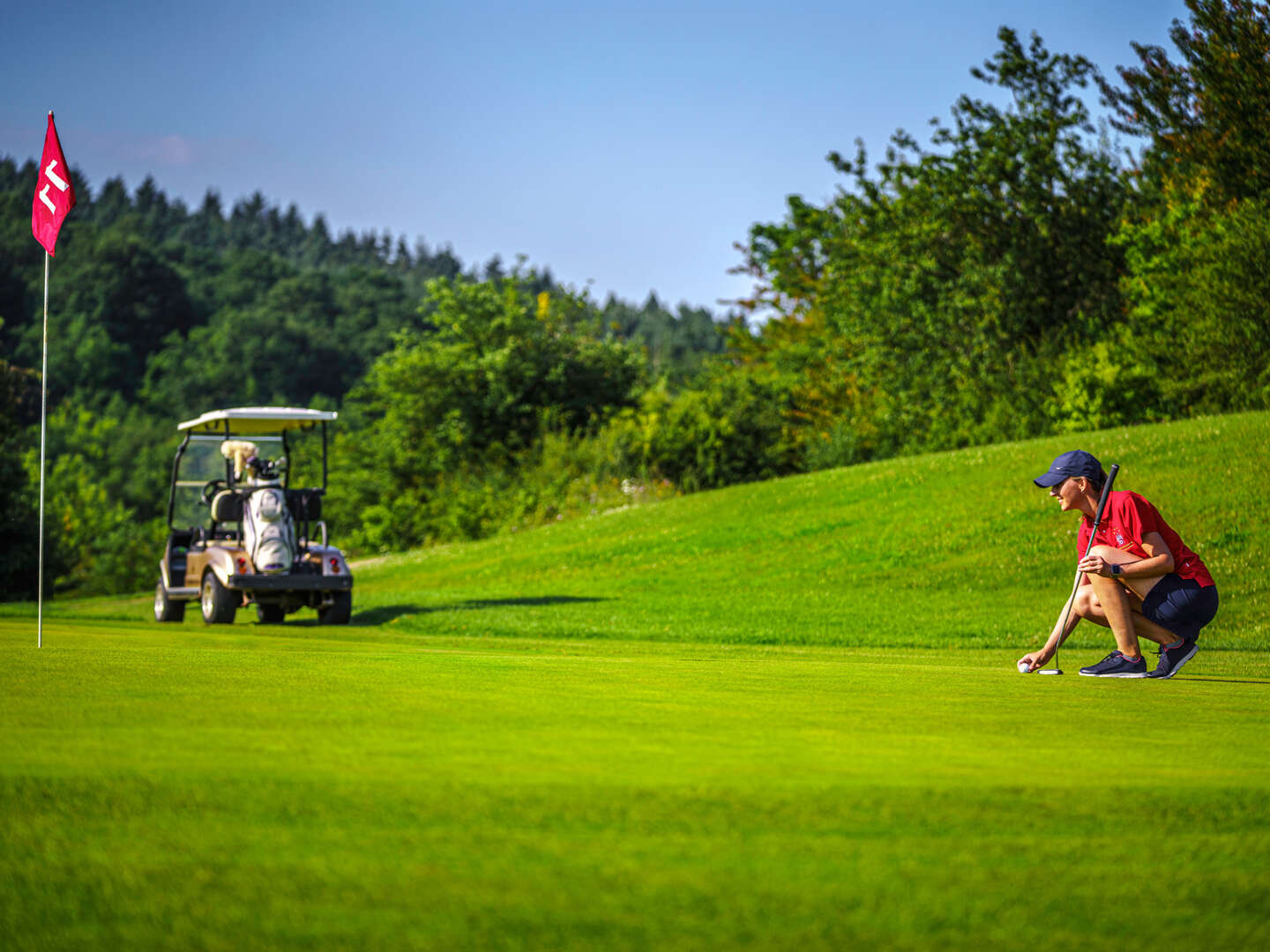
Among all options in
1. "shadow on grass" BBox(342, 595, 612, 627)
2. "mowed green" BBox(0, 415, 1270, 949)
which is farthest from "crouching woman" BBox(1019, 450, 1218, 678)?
"shadow on grass" BBox(342, 595, 612, 627)

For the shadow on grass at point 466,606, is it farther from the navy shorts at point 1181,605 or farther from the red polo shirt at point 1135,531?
the navy shorts at point 1181,605

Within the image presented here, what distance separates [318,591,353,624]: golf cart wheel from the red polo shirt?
9886 millimetres

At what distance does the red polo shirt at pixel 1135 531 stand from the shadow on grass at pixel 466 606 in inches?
413

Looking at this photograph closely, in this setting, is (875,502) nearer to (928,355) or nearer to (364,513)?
(928,355)

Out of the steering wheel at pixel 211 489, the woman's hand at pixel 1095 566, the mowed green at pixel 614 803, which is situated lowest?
the mowed green at pixel 614 803

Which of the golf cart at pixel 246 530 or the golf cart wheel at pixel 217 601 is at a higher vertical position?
the golf cart at pixel 246 530

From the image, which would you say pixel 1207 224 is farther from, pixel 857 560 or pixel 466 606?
pixel 466 606

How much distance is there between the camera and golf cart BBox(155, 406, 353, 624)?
15141mm

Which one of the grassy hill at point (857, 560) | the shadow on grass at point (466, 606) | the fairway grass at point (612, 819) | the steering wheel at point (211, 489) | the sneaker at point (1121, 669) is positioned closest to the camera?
the fairway grass at point (612, 819)

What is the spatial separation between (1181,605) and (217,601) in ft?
35.8

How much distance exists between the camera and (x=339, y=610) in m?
16.1

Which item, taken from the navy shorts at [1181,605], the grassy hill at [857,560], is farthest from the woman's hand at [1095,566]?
the grassy hill at [857,560]

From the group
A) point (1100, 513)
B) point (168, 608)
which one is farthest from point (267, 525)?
point (1100, 513)

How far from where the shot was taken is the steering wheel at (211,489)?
16.6 meters
